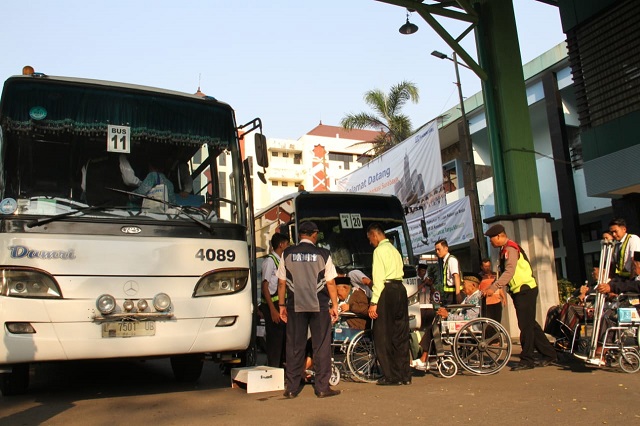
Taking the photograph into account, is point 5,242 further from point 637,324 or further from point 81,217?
point 637,324

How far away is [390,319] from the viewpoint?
23.4 ft

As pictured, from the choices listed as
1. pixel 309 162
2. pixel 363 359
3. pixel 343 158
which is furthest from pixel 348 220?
pixel 343 158

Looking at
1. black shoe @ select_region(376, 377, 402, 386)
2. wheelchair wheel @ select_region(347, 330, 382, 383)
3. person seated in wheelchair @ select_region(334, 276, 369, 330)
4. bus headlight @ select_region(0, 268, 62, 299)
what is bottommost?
black shoe @ select_region(376, 377, 402, 386)

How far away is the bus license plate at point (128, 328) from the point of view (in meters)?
5.81

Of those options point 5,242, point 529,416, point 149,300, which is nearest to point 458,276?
point 529,416

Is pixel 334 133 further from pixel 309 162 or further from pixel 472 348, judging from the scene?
pixel 472 348

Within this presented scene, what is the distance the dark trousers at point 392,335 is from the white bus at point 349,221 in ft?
12.7

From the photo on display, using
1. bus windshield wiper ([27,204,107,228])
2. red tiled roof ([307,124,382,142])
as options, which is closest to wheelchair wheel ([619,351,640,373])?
bus windshield wiper ([27,204,107,228])

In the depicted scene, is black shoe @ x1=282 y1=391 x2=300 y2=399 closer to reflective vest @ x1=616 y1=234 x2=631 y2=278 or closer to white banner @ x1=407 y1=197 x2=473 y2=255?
reflective vest @ x1=616 y1=234 x2=631 y2=278

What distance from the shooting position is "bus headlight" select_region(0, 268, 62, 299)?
18.2 feet

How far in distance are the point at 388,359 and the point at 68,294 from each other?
11.4 ft

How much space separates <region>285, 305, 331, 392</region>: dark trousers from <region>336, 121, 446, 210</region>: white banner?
12742 mm

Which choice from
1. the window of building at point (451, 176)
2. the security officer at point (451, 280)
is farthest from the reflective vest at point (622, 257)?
the window of building at point (451, 176)

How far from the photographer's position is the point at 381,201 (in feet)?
39.6
